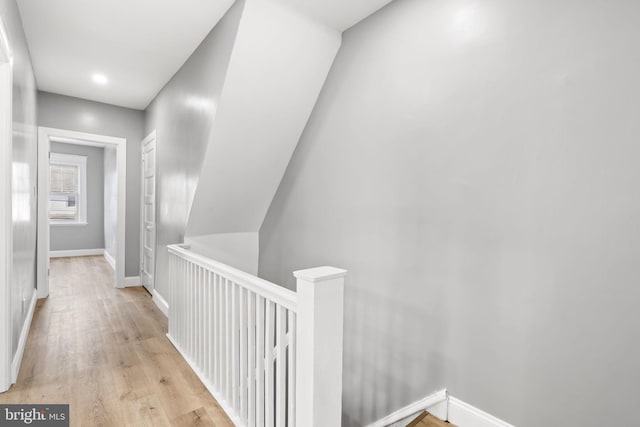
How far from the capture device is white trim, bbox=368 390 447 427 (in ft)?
5.61

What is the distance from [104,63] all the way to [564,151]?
12.4ft

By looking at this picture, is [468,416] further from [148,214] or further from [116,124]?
[116,124]

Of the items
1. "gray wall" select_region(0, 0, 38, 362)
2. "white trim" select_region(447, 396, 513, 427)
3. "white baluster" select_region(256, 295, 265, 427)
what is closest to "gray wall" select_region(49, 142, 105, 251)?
"gray wall" select_region(0, 0, 38, 362)

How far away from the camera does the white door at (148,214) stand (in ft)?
12.8

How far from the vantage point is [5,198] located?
1.84m

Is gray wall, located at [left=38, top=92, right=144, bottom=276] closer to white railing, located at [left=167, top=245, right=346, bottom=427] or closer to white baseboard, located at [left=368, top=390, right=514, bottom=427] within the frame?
white railing, located at [left=167, top=245, right=346, bottom=427]

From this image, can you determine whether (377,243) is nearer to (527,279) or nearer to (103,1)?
(527,279)

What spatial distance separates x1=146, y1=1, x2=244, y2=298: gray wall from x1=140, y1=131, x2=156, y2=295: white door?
216mm

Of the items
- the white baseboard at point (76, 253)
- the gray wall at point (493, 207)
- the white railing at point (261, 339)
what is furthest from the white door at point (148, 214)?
the white baseboard at point (76, 253)

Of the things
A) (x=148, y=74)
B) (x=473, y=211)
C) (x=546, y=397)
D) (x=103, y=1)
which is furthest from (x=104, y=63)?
(x=546, y=397)

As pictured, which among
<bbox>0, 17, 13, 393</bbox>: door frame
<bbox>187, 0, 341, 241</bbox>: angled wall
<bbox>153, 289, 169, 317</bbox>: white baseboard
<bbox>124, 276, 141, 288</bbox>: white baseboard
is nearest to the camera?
<bbox>0, 17, 13, 393</bbox>: door frame

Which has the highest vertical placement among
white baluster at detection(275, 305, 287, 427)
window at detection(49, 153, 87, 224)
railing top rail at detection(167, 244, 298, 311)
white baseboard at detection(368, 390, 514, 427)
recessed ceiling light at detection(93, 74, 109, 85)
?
recessed ceiling light at detection(93, 74, 109, 85)

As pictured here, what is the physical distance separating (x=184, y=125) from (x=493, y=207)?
2721 millimetres

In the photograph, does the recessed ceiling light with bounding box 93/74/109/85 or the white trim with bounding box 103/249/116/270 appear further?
the white trim with bounding box 103/249/116/270
